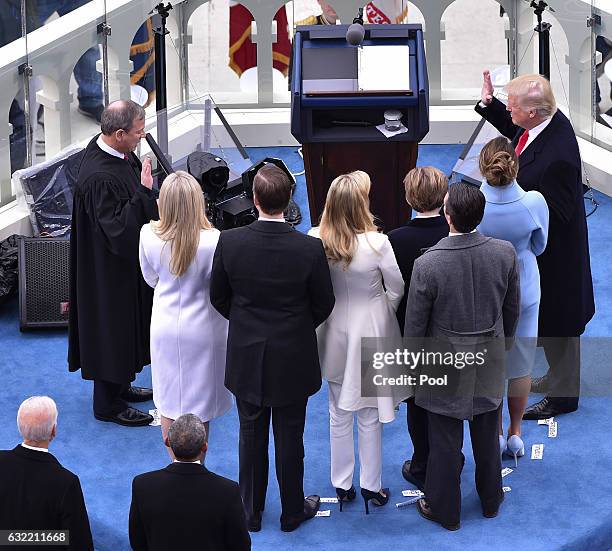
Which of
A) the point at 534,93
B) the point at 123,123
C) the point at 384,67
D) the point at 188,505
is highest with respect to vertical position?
the point at 384,67

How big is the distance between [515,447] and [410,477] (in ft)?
1.65

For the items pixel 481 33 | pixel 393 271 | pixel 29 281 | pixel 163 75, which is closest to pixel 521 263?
pixel 393 271

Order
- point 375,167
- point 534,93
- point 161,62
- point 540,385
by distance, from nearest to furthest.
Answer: point 534,93 < point 540,385 < point 375,167 < point 161,62

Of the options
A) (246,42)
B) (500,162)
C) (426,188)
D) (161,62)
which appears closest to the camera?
(426,188)

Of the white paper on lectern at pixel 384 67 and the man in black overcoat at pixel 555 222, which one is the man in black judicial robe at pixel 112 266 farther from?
the man in black overcoat at pixel 555 222

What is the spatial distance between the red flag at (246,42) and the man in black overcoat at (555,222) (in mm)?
3652

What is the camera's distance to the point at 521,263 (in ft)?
22.8

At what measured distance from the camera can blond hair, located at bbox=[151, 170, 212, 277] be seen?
6551mm

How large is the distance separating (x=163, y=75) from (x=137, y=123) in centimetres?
258

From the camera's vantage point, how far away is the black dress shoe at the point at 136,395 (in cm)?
785

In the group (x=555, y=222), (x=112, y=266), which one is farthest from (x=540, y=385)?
(x=112, y=266)

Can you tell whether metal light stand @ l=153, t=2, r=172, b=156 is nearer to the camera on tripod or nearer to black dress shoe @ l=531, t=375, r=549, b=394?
the camera on tripod

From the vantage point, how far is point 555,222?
7.29 metres

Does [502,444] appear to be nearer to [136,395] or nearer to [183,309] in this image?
[183,309]
